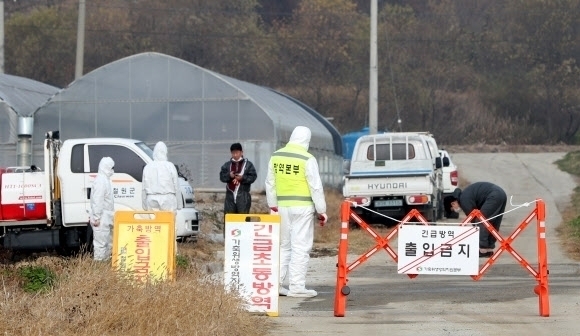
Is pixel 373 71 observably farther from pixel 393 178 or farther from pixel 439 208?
pixel 393 178

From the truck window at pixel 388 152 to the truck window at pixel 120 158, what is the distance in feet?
30.6

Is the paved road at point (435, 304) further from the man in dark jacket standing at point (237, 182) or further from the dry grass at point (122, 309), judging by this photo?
the man in dark jacket standing at point (237, 182)

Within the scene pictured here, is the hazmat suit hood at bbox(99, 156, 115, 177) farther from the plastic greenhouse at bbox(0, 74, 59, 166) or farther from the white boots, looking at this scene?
the plastic greenhouse at bbox(0, 74, 59, 166)

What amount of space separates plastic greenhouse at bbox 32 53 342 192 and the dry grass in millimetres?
21220

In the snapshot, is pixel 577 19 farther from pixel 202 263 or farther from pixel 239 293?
pixel 239 293

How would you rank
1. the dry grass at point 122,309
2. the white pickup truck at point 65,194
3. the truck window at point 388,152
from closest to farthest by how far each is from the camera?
the dry grass at point 122,309
the white pickup truck at point 65,194
the truck window at point 388,152

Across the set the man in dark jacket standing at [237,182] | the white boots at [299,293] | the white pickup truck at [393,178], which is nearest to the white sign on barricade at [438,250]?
the white boots at [299,293]

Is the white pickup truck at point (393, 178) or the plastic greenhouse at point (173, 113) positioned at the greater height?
the plastic greenhouse at point (173, 113)

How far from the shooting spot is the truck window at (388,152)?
93.1ft

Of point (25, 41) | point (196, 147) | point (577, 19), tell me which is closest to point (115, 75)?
point (196, 147)

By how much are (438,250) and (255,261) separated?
1878mm

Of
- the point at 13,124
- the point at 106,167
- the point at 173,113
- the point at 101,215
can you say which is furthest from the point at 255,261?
the point at 13,124

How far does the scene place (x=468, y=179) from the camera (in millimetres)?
46500

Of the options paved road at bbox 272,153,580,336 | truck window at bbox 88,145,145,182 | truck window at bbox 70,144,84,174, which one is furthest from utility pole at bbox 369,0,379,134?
truck window at bbox 70,144,84,174
